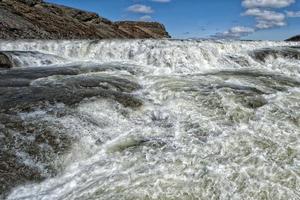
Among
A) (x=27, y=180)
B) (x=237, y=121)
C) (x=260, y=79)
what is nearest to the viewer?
(x=27, y=180)

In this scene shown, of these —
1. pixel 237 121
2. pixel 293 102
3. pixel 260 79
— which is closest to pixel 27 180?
pixel 237 121

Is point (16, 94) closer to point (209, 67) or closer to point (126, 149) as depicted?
point (126, 149)

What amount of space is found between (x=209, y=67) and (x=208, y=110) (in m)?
11.8

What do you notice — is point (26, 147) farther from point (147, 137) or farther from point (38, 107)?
point (147, 137)

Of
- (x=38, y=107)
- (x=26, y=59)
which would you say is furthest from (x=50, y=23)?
(x=38, y=107)

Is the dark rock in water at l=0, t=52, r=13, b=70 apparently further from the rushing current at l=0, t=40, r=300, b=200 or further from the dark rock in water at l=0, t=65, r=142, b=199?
the rushing current at l=0, t=40, r=300, b=200

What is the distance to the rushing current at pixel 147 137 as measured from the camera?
8.34 m

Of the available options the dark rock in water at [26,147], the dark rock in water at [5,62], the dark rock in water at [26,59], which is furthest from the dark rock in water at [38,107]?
the dark rock in water at [26,59]

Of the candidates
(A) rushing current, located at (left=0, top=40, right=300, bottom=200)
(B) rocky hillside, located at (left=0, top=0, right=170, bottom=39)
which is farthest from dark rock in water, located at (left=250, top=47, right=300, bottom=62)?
(B) rocky hillside, located at (left=0, top=0, right=170, bottom=39)

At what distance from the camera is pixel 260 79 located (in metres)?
17.8

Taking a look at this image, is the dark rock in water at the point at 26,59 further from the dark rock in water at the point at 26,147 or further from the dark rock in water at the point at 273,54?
the dark rock in water at the point at 273,54

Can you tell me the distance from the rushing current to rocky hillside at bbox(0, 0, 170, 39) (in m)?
18.4

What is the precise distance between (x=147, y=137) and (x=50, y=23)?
105 feet

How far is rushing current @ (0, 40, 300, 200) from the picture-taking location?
8.34 metres
